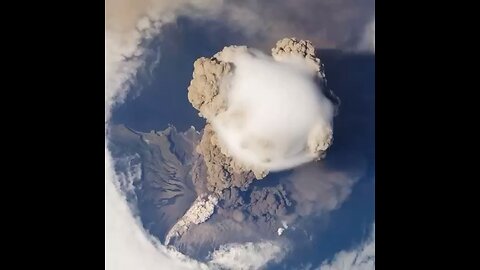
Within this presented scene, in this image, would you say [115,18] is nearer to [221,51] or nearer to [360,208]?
[221,51]

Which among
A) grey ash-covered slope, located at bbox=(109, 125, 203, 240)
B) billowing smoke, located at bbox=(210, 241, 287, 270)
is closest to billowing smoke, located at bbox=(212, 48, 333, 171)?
grey ash-covered slope, located at bbox=(109, 125, 203, 240)

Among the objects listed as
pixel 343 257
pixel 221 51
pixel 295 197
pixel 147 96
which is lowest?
pixel 343 257

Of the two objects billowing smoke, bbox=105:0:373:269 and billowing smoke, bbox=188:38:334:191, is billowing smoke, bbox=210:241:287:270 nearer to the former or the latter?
billowing smoke, bbox=105:0:373:269

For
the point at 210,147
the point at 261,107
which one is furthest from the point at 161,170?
the point at 261,107

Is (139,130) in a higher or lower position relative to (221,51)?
lower

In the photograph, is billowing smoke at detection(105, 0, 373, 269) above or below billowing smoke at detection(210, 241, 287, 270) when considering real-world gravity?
above

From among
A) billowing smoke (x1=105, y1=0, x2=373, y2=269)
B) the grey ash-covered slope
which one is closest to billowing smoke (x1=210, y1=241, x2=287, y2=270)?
billowing smoke (x1=105, y1=0, x2=373, y2=269)

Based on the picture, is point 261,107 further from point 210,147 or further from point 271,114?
point 210,147

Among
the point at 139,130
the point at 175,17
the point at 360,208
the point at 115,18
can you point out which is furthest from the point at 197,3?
the point at 360,208

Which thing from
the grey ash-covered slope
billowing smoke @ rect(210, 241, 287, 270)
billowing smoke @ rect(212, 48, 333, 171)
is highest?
billowing smoke @ rect(212, 48, 333, 171)
